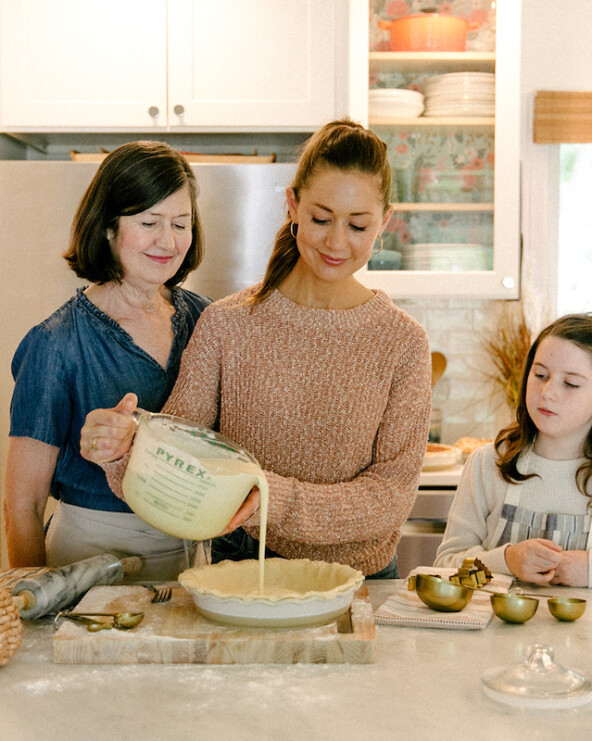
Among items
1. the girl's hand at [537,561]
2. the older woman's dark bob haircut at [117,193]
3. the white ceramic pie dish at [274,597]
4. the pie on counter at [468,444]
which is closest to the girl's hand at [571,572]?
the girl's hand at [537,561]

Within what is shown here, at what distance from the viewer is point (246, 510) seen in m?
1.17

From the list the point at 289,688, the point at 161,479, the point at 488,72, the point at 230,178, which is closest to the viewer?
the point at 289,688

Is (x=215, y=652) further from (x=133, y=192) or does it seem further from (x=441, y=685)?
(x=133, y=192)

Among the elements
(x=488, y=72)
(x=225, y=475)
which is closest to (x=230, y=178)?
(x=488, y=72)

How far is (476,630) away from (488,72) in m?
2.00

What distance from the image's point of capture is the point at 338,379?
4.66 feet

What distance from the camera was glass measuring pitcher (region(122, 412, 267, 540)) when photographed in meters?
1.09

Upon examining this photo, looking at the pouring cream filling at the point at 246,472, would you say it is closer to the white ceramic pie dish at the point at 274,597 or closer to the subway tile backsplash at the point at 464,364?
the white ceramic pie dish at the point at 274,597

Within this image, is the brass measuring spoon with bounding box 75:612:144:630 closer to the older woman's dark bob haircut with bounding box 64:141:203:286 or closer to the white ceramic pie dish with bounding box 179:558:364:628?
the white ceramic pie dish with bounding box 179:558:364:628

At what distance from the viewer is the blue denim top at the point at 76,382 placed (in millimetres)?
1507

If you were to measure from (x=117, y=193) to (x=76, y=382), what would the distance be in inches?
13.2

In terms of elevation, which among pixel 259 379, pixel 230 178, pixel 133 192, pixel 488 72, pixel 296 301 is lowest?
pixel 259 379

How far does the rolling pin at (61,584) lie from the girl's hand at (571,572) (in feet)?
2.23

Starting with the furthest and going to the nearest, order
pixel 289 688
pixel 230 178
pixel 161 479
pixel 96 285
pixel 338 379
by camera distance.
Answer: pixel 230 178 → pixel 96 285 → pixel 338 379 → pixel 161 479 → pixel 289 688
